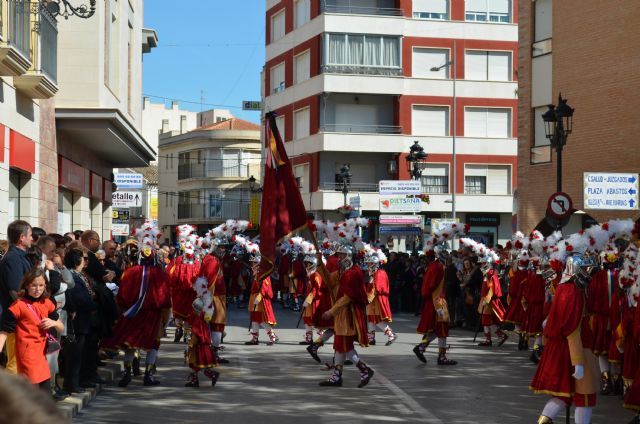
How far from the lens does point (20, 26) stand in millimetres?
16547

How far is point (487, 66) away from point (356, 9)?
7.75m

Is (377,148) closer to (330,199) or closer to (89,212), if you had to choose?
(330,199)

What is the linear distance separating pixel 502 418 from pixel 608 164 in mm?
16946

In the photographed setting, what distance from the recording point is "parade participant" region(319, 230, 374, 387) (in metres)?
12.7

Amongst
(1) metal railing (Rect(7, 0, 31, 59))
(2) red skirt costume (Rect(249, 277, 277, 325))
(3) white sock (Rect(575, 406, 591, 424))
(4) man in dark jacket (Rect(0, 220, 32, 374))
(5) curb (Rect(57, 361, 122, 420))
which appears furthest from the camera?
(2) red skirt costume (Rect(249, 277, 277, 325))

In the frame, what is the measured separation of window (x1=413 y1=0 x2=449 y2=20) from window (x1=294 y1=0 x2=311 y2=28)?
5.74 m

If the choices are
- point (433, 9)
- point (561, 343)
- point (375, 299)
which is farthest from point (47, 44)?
point (433, 9)

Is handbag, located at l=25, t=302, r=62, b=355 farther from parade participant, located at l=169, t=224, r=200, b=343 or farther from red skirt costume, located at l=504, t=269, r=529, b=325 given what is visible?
red skirt costume, located at l=504, t=269, r=529, b=325

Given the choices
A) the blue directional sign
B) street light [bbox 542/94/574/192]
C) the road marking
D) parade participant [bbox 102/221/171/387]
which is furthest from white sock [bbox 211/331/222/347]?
street light [bbox 542/94/574/192]

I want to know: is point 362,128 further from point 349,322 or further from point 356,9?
point 349,322

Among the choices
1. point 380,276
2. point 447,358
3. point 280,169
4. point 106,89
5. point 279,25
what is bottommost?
point 447,358

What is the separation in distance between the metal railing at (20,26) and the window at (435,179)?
114ft

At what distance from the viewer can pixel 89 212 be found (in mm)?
29031

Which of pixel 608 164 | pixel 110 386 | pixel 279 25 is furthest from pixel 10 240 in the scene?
pixel 279 25
